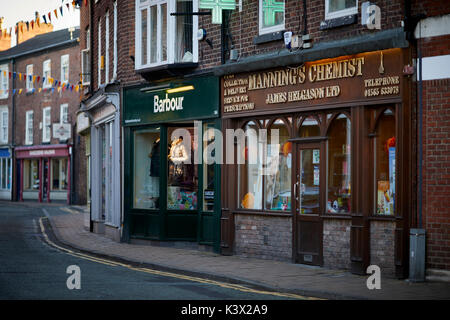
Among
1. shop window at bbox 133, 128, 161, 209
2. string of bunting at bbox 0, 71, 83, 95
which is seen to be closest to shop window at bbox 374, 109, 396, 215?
shop window at bbox 133, 128, 161, 209

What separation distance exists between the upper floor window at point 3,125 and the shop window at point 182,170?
32.8m

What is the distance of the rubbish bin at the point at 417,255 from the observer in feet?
36.5

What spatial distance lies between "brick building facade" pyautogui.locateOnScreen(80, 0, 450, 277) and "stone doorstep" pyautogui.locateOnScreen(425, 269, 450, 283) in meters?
0.08

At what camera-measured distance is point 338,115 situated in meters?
13.0

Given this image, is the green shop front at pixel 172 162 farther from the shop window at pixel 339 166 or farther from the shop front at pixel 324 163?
the shop window at pixel 339 166

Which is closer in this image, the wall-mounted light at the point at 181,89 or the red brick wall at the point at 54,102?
the wall-mounted light at the point at 181,89

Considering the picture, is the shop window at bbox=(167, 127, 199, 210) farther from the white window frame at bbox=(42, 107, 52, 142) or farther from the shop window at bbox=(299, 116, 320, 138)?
the white window frame at bbox=(42, 107, 52, 142)

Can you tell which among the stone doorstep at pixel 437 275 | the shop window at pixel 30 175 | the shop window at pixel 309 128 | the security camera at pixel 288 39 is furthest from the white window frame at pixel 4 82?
the stone doorstep at pixel 437 275

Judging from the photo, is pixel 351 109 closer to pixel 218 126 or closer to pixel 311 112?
pixel 311 112

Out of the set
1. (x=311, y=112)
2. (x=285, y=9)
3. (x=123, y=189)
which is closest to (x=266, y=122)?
(x=311, y=112)

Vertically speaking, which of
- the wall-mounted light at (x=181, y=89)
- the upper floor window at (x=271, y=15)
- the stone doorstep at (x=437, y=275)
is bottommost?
the stone doorstep at (x=437, y=275)

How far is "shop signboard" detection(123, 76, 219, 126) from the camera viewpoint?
15891 mm

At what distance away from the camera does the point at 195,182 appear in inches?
671
